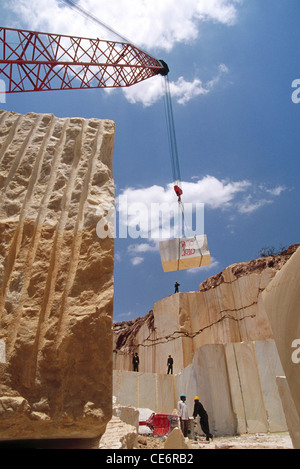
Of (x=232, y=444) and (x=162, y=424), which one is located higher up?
(x=162, y=424)

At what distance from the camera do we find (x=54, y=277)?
233 centimetres

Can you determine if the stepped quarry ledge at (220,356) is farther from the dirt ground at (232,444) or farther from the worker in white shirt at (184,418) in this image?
the worker in white shirt at (184,418)

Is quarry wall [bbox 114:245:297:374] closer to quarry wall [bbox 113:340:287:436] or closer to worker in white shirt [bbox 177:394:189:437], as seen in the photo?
quarry wall [bbox 113:340:287:436]

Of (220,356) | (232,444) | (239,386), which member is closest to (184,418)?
(232,444)

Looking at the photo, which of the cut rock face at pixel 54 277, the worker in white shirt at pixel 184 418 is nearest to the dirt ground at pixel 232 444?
the worker in white shirt at pixel 184 418

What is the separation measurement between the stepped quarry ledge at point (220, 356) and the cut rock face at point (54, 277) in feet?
4.22

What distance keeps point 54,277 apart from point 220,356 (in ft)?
20.8

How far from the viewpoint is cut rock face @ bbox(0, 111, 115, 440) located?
6.48ft

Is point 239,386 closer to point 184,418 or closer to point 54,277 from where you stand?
point 184,418

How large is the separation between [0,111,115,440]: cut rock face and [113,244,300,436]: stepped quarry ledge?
1.29 m

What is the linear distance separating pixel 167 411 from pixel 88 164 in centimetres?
913

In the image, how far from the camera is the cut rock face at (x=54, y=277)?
1977 mm

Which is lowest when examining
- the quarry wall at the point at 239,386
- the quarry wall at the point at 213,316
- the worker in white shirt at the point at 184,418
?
the worker in white shirt at the point at 184,418
